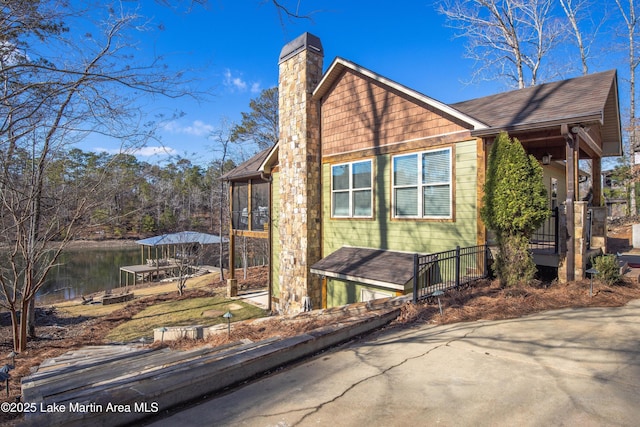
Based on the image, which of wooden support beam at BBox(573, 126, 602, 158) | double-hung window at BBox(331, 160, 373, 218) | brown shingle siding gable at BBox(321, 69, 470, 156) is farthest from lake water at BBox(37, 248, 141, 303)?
wooden support beam at BBox(573, 126, 602, 158)

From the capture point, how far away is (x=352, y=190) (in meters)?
9.80

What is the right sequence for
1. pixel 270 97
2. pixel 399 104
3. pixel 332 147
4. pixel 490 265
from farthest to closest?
pixel 270 97
pixel 332 147
pixel 399 104
pixel 490 265

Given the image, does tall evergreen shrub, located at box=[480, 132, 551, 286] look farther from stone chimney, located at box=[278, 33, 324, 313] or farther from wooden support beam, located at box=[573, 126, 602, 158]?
stone chimney, located at box=[278, 33, 324, 313]

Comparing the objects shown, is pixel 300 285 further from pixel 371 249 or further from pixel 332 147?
pixel 332 147

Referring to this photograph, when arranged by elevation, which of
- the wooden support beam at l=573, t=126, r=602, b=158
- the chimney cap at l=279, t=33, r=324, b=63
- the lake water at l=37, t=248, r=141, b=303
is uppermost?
the chimney cap at l=279, t=33, r=324, b=63

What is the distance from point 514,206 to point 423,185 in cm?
219

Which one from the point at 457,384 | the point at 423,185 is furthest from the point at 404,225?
the point at 457,384

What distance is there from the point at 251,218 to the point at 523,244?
1042 cm

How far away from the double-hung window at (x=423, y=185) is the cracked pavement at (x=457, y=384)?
387 centimetres

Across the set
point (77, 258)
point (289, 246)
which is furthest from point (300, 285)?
point (77, 258)

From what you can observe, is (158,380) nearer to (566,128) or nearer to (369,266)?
(369,266)

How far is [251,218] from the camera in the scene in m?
14.5

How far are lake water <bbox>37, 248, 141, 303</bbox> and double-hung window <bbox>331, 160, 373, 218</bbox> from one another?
1421cm

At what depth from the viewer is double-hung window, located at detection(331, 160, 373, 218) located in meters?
9.45
